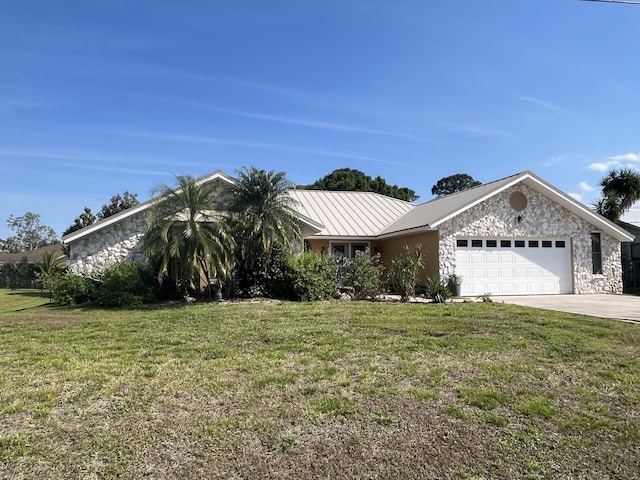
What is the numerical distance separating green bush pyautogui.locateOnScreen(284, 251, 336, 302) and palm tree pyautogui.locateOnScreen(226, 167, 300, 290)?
2.45 feet

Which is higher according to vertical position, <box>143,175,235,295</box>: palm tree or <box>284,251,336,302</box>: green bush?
<box>143,175,235,295</box>: palm tree

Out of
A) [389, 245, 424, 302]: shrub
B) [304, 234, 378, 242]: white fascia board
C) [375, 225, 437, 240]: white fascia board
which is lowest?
[389, 245, 424, 302]: shrub

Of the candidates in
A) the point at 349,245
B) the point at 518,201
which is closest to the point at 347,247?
the point at 349,245

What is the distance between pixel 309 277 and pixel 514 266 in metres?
9.19

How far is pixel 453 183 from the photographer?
6912cm

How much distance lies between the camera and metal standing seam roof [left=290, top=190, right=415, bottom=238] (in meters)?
21.5

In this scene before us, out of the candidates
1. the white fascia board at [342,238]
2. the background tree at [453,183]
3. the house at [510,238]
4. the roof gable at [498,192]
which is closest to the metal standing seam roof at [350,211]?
the white fascia board at [342,238]

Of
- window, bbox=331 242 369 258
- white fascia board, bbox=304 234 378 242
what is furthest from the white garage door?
window, bbox=331 242 369 258

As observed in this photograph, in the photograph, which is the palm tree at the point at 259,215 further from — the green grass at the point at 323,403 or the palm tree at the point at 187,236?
the green grass at the point at 323,403

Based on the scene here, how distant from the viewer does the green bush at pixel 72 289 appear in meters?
14.8

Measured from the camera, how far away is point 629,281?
2353 centimetres

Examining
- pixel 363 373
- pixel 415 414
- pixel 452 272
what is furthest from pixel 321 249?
pixel 415 414

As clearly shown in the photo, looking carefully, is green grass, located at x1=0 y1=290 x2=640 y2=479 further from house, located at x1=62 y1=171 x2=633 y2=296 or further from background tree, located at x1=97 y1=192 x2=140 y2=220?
background tree, located at x1=97 y1=192 x2=140 y2=220

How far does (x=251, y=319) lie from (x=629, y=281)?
2182 cm
